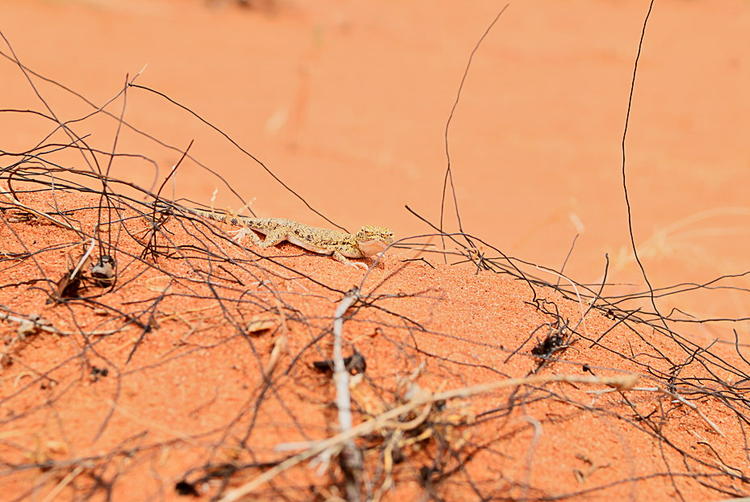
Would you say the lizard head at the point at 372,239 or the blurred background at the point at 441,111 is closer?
the lizard head at the point at 372,239

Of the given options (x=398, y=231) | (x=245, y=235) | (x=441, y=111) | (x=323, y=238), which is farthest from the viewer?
(x=441, y=111)

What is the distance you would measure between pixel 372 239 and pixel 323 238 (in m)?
0.41

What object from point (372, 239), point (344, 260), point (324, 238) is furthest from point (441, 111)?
point (344, 260)

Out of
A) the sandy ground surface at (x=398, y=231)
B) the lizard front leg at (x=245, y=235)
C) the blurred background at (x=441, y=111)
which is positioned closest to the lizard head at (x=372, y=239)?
the sandy ground surface at (x=398, y=231)

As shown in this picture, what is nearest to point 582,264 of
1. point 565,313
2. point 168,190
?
point 565,313

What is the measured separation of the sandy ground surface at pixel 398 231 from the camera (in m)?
2.05

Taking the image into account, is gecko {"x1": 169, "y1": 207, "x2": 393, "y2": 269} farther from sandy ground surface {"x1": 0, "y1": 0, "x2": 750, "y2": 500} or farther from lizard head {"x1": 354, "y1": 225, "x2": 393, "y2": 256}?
sandy ground surface {"x1": 0, "y1": 0, "x2": 750, "y2": 500}

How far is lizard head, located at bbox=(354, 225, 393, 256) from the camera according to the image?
4.23 m

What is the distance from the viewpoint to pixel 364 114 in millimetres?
14109

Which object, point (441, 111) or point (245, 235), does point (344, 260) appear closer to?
point (245, 235)

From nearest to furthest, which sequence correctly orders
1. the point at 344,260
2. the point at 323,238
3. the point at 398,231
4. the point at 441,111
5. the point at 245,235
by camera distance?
the point at 344,260
the point at 245,235
the point at 323,238
the point at 398,231
the point at 441,111

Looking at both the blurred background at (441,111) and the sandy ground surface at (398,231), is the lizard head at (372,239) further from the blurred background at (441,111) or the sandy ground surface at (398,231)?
the blurred background at (441,111)

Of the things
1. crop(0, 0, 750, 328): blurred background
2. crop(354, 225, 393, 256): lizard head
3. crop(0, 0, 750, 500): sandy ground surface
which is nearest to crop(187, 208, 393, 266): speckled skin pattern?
crop(354, 225, 393, 256): lizard head

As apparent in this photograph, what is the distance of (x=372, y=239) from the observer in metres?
4.23
